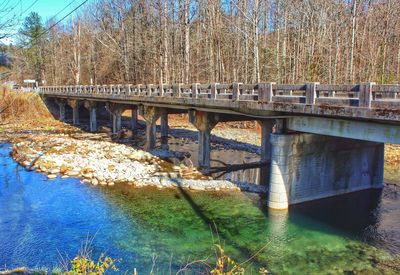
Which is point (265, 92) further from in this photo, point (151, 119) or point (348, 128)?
point (151, 119)

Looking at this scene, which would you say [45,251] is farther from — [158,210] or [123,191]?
[123,191]

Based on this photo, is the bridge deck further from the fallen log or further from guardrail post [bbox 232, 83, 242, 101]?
the fallen log

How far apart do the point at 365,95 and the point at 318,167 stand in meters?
5.49

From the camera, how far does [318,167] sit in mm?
15133

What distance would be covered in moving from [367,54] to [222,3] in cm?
1583

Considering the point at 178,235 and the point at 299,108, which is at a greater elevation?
the point at 299,108

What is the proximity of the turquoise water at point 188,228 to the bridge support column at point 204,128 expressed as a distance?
170 inches

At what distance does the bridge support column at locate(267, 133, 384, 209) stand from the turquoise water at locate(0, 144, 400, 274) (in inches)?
21.8

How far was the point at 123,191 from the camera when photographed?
1673 centimetres

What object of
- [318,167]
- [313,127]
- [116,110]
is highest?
[313,127]

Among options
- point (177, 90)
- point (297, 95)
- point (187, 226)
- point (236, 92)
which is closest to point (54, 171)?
point (177, 90)

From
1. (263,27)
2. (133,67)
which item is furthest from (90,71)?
(263,27)

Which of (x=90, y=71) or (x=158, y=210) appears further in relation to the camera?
(x=90, y=71)

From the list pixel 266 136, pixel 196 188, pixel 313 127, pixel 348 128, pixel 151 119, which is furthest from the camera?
pixel 151 119
